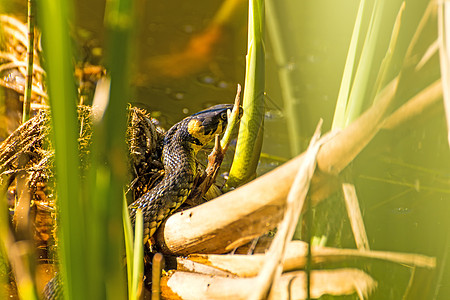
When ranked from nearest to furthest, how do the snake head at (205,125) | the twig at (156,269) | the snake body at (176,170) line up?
the twig at (156,269) → the snake body at (176,170) → the snake head at (205,125)

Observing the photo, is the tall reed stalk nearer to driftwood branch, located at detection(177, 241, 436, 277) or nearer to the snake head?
the snake head

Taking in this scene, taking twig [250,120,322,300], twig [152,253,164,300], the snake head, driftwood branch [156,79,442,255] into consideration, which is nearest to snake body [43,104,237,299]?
the snake head

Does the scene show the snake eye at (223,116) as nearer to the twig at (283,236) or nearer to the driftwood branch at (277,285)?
the driftwood branch at (277,285)

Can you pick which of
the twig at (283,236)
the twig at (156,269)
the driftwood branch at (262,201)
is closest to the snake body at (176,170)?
the driftwood branch at (262,201)

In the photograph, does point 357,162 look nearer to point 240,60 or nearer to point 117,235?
point 117,235

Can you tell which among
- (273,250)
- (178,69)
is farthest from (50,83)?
(178,69)

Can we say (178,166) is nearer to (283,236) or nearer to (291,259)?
(291,259)

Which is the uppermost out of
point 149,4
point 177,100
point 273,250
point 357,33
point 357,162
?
point 149,4

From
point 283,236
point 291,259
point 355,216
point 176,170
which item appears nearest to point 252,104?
point 176,170
